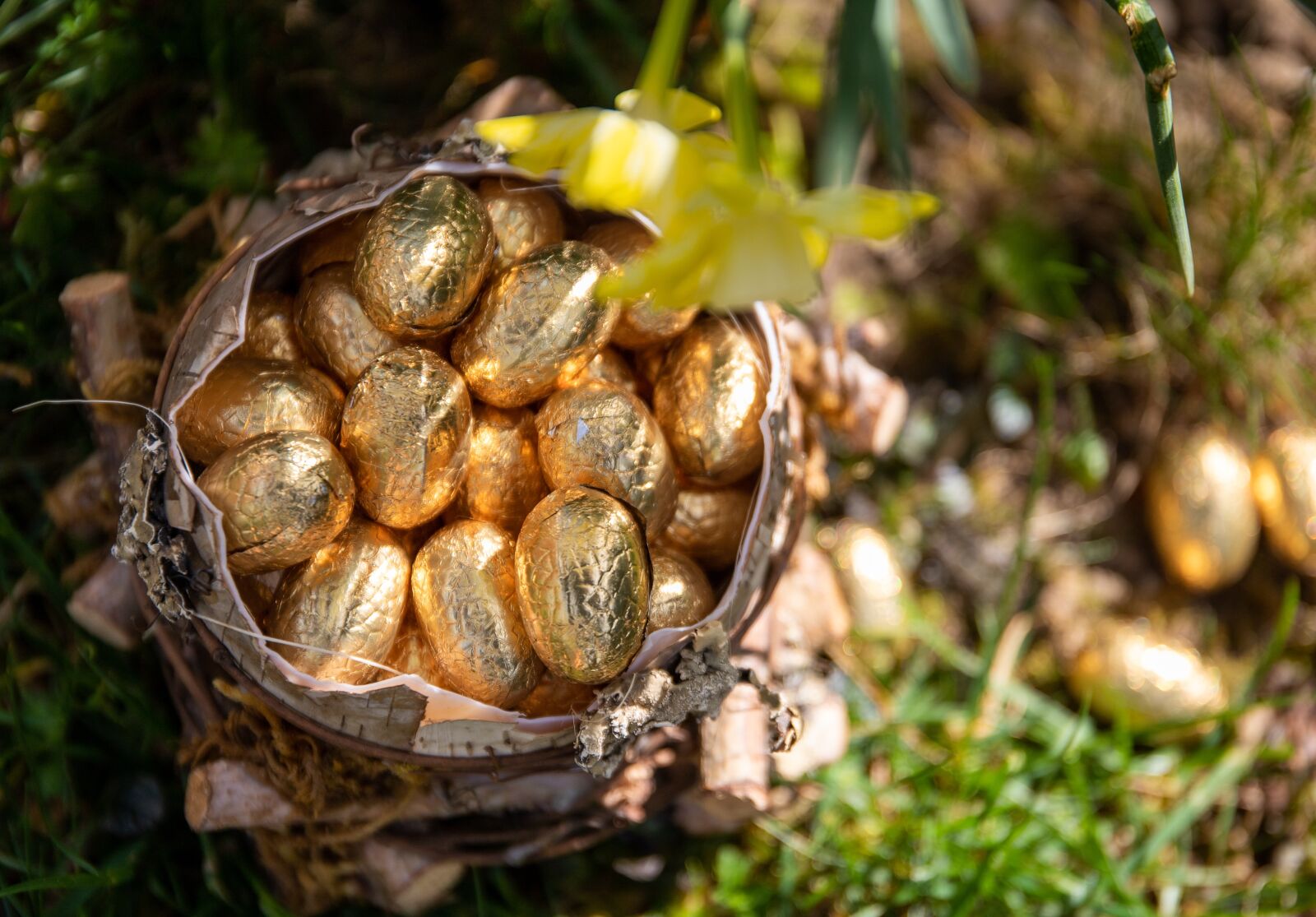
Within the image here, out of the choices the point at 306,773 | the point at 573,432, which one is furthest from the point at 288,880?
the point at 573,432

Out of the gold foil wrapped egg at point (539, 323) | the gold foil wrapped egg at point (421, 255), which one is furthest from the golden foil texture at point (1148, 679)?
the gold foil wrapped egg at point (421, 255)

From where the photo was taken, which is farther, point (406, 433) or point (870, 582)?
point (870, 582)

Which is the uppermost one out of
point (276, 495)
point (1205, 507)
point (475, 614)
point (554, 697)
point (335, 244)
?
point (335, 244)

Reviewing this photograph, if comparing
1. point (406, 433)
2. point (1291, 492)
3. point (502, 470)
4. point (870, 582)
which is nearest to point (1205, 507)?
point (1291, 492)

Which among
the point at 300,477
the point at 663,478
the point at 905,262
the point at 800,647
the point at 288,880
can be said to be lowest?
the point at 288,880

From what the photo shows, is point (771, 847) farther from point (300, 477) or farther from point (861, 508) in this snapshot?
point (300, 477)

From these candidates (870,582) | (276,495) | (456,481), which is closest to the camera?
(276,495)

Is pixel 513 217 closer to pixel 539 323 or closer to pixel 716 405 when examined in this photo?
pixel 539 323

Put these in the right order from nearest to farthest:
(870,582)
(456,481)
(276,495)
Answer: (276,495) → (456,481) → (870,582)
